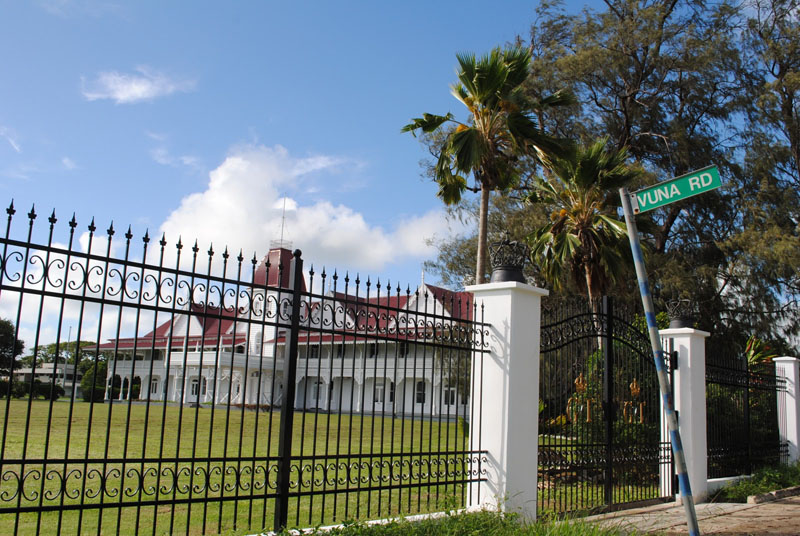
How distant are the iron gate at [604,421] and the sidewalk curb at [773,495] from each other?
1356 mm

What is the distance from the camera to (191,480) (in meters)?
5.15

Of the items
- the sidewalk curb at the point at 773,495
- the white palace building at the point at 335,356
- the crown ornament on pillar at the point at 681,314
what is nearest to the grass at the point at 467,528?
the white palace building at the point at 335,356

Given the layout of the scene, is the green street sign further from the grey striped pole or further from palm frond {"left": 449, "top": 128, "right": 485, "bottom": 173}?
palm frond {"left": 449, "top": 128, "right": 485, "bottom": 173}

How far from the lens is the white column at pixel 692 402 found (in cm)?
1029

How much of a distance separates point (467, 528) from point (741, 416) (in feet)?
29.3

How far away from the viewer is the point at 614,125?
25.9m

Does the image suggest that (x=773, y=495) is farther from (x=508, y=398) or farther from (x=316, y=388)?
(x=316, y=388)

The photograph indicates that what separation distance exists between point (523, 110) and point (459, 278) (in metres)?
13.1

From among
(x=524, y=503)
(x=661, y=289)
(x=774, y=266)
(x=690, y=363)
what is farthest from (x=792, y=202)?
(x=524, y=503)

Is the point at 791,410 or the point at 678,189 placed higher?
the point at 678,189

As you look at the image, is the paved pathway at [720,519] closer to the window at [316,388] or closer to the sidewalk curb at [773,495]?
the sidewalk curb at [773,495]

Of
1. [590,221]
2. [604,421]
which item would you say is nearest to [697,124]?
[590,221]

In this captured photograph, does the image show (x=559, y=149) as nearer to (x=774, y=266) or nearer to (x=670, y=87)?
(x=774, y=266)

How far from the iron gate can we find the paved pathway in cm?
35
